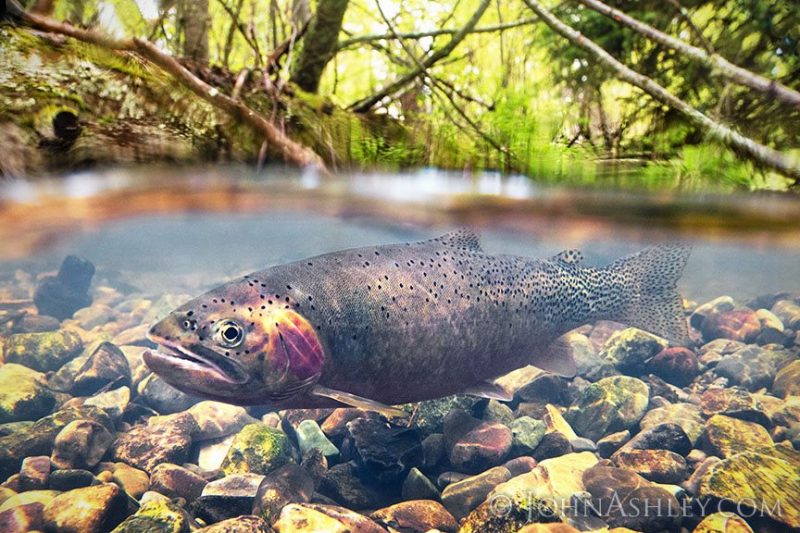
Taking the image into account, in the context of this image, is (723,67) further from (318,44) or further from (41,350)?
(41,350)

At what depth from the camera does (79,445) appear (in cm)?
472

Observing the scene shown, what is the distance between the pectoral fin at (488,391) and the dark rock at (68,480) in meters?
3.81

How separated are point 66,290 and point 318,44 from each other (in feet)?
39.9

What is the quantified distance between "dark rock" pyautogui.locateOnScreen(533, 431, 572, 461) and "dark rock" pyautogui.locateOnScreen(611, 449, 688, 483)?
517mm

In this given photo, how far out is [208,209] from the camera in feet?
24.4

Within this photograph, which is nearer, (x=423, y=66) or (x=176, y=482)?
(x=423, y=66)

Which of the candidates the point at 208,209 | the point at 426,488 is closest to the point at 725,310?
the point at 426,488

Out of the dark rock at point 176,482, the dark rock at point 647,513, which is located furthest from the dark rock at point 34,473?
the dark rock at point 647,513

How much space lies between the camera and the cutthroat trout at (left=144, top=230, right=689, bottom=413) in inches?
142

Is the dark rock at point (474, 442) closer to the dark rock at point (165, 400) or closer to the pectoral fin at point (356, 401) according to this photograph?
the pectoral fin at point (356, 401)

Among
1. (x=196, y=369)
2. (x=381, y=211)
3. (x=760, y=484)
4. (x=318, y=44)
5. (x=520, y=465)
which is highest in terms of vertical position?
(x=318, y=44)

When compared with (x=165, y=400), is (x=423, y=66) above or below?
above

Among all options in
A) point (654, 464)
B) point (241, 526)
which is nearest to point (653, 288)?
point (654, 464)

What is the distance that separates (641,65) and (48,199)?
6.37 metres
